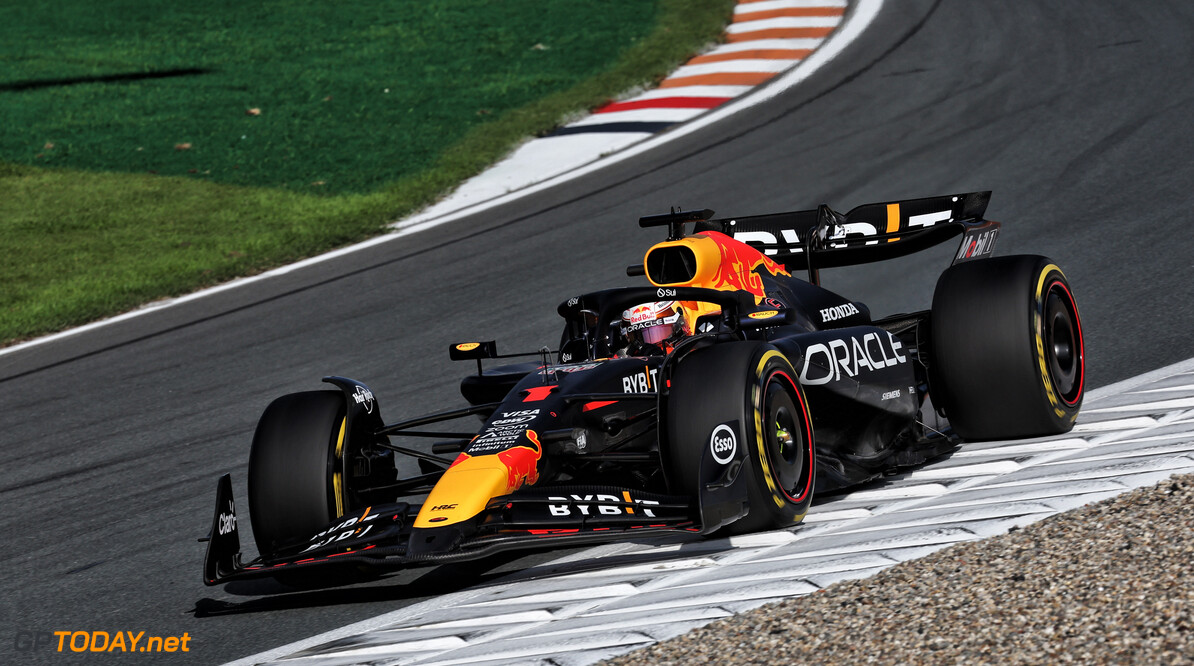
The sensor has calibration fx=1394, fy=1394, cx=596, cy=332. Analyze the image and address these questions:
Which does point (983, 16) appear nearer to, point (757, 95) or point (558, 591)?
point (757, 95)

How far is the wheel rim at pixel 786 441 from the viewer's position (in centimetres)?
536

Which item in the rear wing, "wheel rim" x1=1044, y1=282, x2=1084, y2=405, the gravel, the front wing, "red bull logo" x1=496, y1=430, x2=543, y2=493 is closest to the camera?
the gravel

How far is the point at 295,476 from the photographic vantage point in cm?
574

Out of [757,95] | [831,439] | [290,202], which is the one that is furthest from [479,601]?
[757,95]

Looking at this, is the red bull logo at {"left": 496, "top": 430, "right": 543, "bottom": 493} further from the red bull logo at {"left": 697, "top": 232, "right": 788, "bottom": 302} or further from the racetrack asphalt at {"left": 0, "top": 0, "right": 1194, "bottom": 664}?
the red bull logo at {"left": 697, "top": 232, "right": 788, "bottom": 302}

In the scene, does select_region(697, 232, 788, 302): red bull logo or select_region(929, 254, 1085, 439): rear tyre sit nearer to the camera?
select_region(929, 254, 1085, 439): rear tyre

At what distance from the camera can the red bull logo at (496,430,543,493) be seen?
531cm

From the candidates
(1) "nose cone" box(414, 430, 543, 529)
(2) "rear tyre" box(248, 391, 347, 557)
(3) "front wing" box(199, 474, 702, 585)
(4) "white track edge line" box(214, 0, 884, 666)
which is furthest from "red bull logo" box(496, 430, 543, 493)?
(4) "white track edge line" box(214, 0, 884, 666)

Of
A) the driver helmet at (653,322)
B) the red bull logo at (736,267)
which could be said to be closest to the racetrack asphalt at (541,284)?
the driver helmet at (653,322)

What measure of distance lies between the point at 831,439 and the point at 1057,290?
1494mm

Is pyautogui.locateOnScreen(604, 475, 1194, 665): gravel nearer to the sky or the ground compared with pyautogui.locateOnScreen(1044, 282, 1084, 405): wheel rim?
nearer to the ground

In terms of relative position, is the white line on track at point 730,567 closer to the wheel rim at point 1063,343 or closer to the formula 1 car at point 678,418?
the formula 1 car at point 678,418

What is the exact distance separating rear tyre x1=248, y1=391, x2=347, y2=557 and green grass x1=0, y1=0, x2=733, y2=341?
6332 mm

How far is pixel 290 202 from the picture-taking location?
1391 cm
